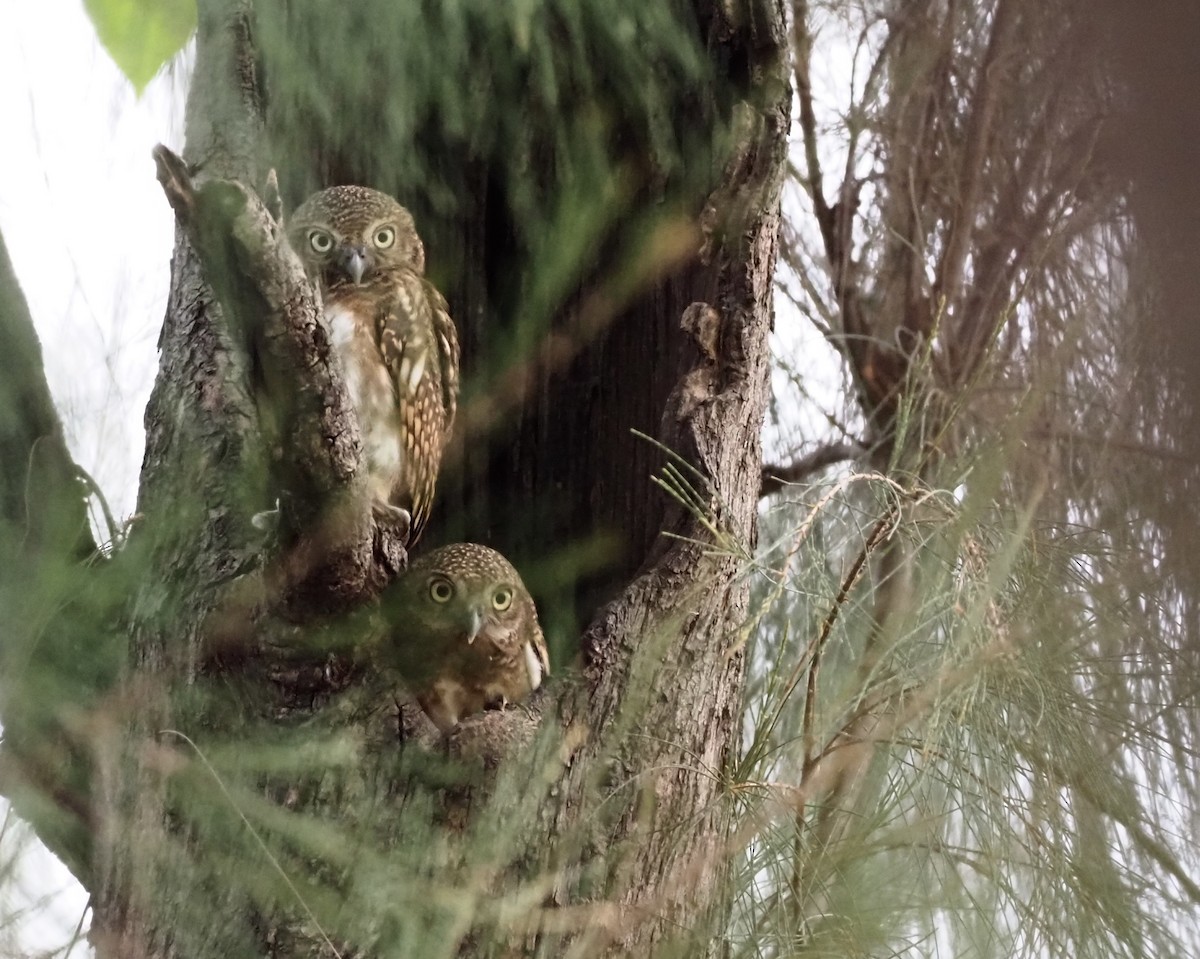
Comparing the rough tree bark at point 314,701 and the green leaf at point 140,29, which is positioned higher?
the green leaf at point 140,29

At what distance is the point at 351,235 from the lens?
1.05 metres

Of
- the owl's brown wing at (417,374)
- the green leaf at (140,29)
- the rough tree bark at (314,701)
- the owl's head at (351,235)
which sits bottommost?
the rough tree bark at (314,701)

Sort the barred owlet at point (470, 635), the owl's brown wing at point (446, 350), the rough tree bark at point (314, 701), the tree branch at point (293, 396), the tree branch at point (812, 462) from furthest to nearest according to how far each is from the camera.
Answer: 1. the tree branch at point (812, 462)
2. the owl's brown wing at point (446, 350)
3. the barred owlet at point (470, 635)
4. the rough tree bark at point (314, 701)
5. the tree branch at point (293, 396)

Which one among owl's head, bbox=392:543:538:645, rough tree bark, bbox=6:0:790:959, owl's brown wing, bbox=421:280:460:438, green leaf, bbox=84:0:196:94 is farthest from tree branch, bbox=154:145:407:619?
owl's brown wing, bbox=421:280:460:438

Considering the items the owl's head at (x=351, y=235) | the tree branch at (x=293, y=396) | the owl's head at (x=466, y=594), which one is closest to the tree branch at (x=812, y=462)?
the owl's head at (x=466, y=594)

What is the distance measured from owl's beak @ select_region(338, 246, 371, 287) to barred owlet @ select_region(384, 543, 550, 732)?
28cm

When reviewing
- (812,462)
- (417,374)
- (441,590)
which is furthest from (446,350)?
(812,462)

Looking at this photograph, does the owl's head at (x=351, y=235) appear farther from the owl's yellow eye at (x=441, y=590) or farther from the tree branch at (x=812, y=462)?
the tree branch at (x=812, y=462)

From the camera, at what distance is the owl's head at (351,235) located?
3.39 ft

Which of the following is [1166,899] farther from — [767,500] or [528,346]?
[528,346]

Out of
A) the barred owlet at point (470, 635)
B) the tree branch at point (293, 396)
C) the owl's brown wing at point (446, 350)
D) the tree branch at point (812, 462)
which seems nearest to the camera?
the tree branch at point (293, 396)

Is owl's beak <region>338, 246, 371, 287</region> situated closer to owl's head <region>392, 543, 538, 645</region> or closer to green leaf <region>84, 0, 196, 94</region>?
owl's head <region>392, 543, 538, 645</region>

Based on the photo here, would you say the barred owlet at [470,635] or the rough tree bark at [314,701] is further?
the barred owlet at [470,635]

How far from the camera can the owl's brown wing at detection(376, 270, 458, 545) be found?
1060 mm
